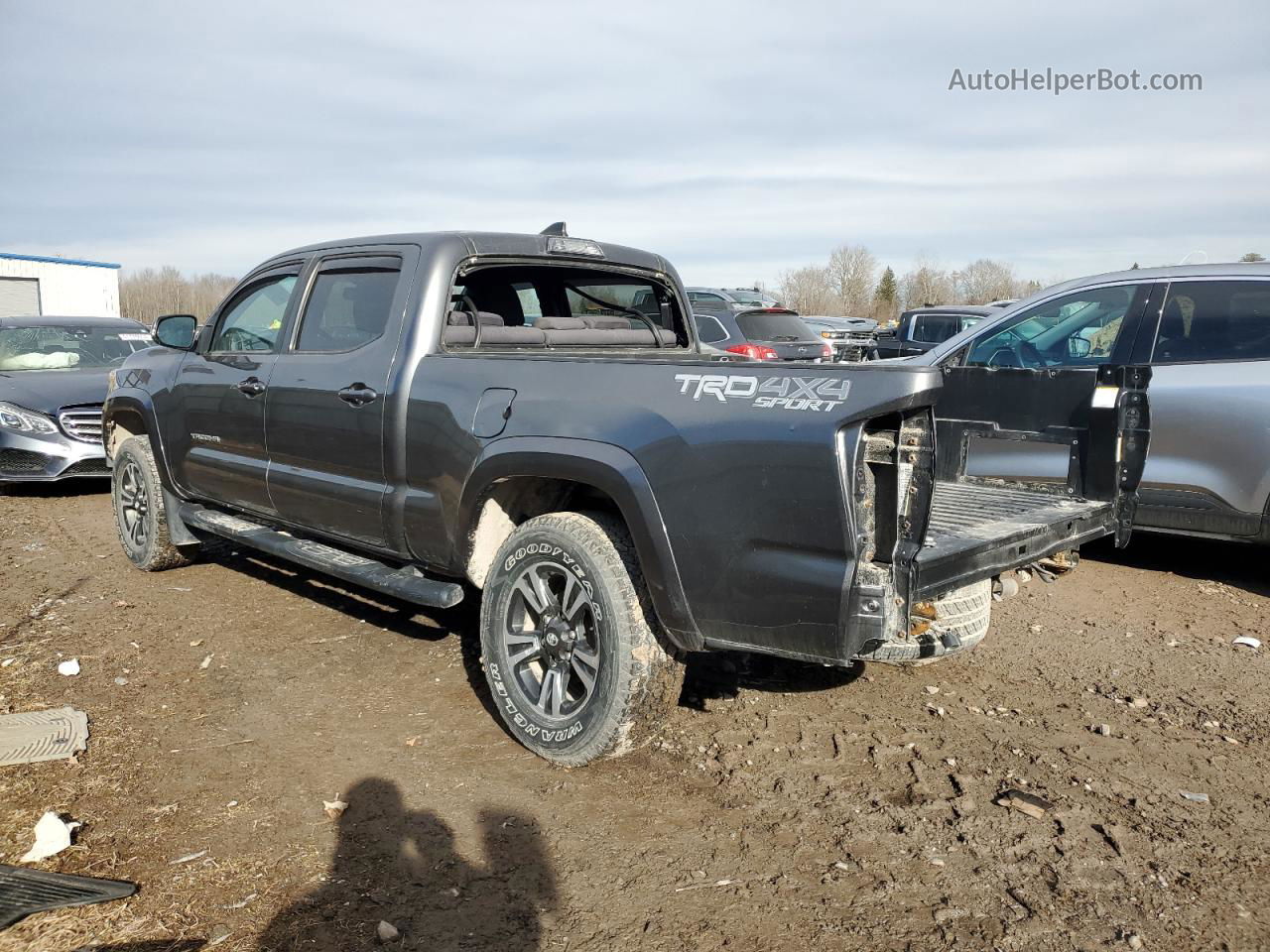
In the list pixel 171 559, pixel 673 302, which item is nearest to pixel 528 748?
pixel 673 302

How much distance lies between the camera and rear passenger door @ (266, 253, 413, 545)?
417cm

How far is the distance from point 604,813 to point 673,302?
287 cm

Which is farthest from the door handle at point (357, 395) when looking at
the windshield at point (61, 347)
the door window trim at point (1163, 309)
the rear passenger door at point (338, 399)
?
the windshield at point (61, 347)

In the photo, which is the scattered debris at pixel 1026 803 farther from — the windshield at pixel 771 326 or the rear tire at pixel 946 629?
the windshield at pixel 771 326

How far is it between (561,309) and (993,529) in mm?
2503

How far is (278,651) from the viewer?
16.3 feet

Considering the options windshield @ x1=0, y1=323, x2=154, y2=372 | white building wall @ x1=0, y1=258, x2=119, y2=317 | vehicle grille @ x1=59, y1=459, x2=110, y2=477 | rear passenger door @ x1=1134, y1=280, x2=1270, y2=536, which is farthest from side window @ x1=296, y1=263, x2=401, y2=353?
white building wall @ x1=0, y1=258, x2=119, y2=317

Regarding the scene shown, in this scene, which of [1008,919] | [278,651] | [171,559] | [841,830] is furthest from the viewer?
[171,559]

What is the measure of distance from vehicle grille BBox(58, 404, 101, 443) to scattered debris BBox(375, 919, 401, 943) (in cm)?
782

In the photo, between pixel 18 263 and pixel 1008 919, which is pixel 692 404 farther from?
pixel 18 263

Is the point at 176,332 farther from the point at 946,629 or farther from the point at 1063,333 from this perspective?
the point at 1063,333

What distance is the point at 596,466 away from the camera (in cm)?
333

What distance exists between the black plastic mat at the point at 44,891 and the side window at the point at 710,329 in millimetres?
10671

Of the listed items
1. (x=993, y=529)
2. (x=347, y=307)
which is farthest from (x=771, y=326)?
(x=993, y=529)
